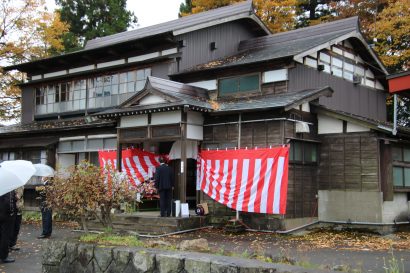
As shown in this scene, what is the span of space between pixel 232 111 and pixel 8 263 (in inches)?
330

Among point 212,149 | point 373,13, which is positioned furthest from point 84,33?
point 212,149

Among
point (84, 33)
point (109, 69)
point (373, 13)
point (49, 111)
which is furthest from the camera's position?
point (84, 33)

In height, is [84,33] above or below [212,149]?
above

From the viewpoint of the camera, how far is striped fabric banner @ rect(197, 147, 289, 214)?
13.9 metres

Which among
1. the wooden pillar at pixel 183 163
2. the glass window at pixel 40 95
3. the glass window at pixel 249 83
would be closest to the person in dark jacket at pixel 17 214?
the wooden pillar at pixel 183 163

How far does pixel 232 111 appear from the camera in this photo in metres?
15.2

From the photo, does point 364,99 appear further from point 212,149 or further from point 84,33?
point 84,33

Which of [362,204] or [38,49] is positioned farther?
[38,49]

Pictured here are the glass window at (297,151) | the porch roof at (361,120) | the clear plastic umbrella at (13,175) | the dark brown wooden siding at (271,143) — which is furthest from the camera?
the glass window at (297,151)

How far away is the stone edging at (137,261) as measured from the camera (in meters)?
5.63

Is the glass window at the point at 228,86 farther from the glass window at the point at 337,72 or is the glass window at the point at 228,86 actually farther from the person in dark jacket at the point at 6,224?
the person in dark jacket at the point at 6,224

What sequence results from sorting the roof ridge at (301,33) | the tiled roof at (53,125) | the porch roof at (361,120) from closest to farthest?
1. the porch roof at (361,120)
2. the roof ridge at (301,33)
3. the tiled roof at (53,125)

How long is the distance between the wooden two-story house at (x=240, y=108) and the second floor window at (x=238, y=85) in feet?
0.14

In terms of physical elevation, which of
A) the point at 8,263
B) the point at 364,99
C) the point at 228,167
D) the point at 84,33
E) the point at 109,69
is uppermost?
the point at 84,33
